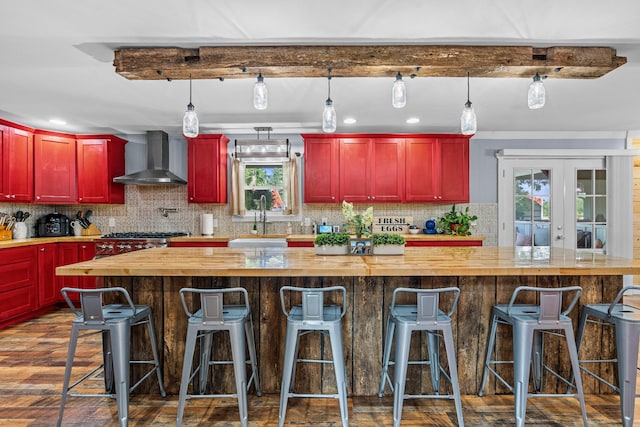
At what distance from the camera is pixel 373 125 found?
16.1 feet

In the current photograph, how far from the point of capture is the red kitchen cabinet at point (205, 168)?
16.7 ft

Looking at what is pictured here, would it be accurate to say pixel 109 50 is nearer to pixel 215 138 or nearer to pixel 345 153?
pixel 215 138

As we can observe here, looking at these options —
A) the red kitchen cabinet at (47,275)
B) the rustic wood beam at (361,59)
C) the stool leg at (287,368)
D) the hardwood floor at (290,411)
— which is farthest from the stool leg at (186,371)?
the red kitchen cabinet at (47,275)

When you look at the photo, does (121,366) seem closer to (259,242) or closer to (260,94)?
(260,94)

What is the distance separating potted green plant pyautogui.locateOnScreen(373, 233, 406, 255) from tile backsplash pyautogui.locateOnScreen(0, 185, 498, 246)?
8.70 ft

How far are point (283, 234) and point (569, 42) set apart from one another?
379 cm

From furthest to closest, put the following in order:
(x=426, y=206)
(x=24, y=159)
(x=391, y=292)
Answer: (x=426, y=206) < (x=24, y=159) < (x=391, y=292)

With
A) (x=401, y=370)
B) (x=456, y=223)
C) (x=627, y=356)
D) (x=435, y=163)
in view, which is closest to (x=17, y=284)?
(x=401, y=370)

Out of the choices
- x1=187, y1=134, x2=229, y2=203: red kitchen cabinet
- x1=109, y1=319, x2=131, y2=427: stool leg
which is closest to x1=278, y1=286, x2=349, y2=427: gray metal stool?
x1=109, y1=319, x2=131, y2=427: stool leg

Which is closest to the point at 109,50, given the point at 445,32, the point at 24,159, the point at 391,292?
the point at 445,32

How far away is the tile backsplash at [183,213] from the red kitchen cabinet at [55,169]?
0.52 m

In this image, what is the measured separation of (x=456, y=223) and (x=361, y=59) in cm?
324

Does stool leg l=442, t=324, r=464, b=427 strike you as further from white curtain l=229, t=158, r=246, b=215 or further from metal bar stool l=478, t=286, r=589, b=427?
white curtain l=229, t=158, r=246, b=215

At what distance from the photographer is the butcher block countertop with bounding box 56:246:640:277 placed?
2.22m
